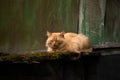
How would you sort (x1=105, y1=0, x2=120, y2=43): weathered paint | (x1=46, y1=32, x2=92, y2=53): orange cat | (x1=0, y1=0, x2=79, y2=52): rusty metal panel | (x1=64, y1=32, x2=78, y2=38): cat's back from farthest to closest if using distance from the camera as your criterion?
(x1=0, y1=0, x2=79, y2=52): rusty metal panel
(x1=105, y1=0, x2=120, y2=43): weathered paint
(x1=64, y1=32, x2=78, y2=38): cat's back
(x1=46, y1=32, x2=92, y2=53): orange cat

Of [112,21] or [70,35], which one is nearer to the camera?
[70,35]

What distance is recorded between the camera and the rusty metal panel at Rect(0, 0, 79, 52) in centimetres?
1035

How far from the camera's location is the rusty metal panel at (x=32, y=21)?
10352 mm

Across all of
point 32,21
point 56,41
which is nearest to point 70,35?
point 56,41

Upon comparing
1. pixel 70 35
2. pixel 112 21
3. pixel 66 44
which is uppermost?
pixel 112 21

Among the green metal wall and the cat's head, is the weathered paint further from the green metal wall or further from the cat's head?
the cat's head

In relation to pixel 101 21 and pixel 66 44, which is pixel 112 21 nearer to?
pixel 101 21

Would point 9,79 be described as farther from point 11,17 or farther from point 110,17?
point 110,17

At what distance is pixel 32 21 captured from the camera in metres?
10.5

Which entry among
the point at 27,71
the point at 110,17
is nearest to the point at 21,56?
the point at 27,71

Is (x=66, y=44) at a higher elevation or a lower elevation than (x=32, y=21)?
lower

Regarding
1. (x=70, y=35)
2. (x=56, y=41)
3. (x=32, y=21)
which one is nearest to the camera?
(x=56, y=41)

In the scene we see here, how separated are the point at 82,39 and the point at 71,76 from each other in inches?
32.0

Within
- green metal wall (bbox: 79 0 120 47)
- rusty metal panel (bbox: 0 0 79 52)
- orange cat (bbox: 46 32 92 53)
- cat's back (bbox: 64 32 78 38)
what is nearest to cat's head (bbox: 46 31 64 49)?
orange cat (bbox: 46 32 92 53)
